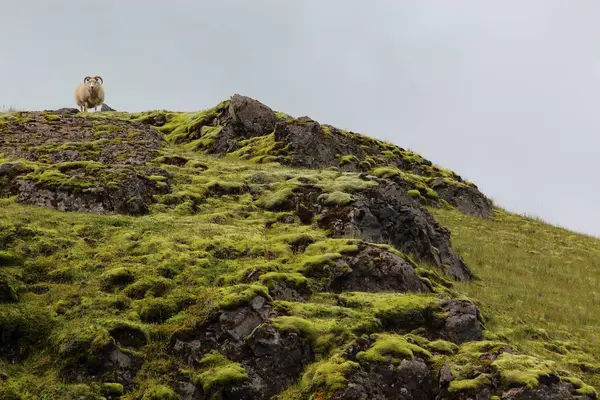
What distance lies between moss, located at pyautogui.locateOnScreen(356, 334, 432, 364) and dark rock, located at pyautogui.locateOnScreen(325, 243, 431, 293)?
10.7 ft

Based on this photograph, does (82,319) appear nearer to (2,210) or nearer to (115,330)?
(115,330)

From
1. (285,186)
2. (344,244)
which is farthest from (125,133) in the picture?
(344,244)

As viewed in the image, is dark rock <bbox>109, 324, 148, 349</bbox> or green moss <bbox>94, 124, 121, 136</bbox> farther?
green moss <bbox>94, 124, 121, 136</bbox>

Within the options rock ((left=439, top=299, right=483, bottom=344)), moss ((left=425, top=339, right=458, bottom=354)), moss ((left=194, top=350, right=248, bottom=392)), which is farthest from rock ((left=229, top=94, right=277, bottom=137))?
moss ((left=425, top=339, right=458, bottom=354))

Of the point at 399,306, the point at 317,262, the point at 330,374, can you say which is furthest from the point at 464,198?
the point at 330,374

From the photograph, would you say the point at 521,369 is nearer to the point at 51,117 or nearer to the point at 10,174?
the point at 10,174

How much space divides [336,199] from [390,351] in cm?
1010

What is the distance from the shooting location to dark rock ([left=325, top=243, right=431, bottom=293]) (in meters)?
15.3

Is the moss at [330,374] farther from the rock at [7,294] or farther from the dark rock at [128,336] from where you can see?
the rock at [7,294]

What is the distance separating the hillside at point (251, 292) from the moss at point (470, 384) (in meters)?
0.03

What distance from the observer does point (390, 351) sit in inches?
454

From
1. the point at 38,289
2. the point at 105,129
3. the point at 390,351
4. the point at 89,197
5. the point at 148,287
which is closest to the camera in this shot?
the point at 390,351

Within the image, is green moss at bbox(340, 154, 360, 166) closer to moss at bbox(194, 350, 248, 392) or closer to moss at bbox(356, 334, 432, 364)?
moss at bbox(356, 334, 432, 364)

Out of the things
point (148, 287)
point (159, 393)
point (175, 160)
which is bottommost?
point (159, 393)
